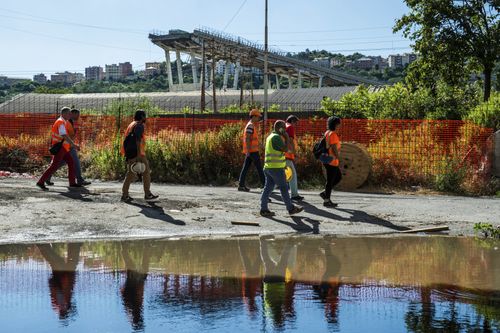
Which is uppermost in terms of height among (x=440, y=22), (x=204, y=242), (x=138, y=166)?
(x=440, y=22)

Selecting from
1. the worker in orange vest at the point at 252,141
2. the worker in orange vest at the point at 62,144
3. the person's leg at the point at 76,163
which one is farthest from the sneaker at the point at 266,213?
the person's leg at the point at 76,163

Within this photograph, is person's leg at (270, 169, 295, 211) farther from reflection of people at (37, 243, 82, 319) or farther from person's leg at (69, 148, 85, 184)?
person's leg at (69, 148, 85, 184)

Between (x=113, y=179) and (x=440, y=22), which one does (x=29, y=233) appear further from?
(x=440, y=22)

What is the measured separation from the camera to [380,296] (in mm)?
7172

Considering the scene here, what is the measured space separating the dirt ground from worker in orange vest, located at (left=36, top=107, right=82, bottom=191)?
313 mm

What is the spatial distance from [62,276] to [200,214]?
477 centimetres

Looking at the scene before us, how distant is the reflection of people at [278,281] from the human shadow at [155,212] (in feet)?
6.61

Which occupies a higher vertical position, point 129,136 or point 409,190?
point 129,136

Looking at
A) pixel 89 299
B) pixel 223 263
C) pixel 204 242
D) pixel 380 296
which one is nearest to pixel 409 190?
pixel 204 242

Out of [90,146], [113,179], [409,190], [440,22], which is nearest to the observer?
[409,190]

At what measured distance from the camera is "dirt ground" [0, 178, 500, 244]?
1129 cm

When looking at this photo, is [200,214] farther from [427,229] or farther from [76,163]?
[427,229]

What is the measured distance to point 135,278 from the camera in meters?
7.99

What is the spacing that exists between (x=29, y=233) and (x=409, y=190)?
9.34 m
